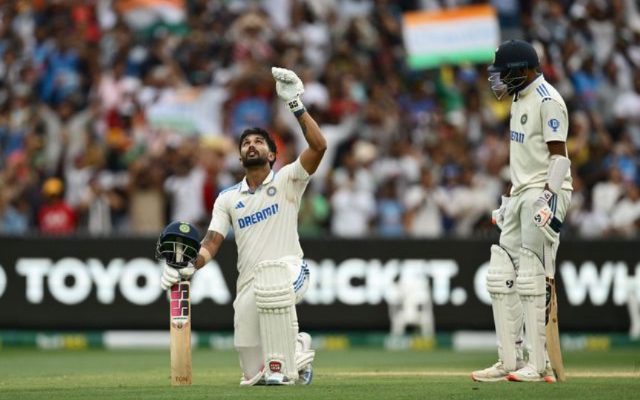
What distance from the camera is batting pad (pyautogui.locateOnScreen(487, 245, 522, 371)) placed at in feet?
30.7

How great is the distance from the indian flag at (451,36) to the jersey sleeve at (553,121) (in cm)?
874

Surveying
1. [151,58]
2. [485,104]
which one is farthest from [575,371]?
[151,58]

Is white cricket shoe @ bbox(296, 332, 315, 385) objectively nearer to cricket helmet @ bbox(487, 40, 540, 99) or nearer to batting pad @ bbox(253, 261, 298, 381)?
batting pad @ bbox(253, 261, 298, 381)

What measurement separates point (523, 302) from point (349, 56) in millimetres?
10177

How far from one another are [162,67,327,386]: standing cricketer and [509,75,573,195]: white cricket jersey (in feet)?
3.98

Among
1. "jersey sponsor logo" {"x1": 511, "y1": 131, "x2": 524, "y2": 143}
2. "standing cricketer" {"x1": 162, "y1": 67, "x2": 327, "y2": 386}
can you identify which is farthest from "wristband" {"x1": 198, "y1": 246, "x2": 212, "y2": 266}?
"jersey sponsor logo" {"x1": 511, "y1": 131, "x2": 524, "y2": 143}

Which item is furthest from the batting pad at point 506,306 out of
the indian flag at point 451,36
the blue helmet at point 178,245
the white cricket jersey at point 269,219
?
the indian flag at point 451,36

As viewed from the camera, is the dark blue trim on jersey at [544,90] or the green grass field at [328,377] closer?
the green grass field at [328,377]

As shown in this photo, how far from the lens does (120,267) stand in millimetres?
16828

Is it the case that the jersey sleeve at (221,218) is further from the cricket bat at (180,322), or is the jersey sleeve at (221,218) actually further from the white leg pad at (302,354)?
the white leg pad at (302,354)

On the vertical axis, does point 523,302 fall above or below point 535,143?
below

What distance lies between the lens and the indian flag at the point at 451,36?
59.0 feet

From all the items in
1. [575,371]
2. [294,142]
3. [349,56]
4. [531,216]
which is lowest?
[575,371]

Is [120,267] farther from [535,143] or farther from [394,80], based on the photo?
[535,143]
